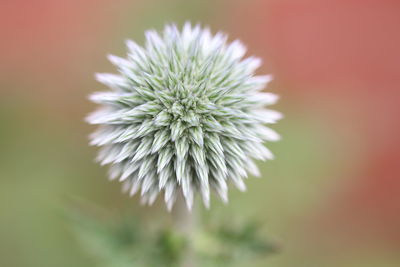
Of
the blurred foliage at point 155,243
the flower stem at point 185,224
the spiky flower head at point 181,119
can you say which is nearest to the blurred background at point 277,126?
the blurred foliage at point 155,243

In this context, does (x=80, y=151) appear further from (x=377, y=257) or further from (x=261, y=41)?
(x=377, y=257)

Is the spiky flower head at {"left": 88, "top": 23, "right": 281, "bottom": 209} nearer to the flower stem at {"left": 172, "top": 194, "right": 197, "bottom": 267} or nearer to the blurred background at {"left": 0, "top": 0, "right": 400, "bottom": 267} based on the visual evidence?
the flower stem at {"left": 172, "top": 194, "right": 197, "bottom": 267}

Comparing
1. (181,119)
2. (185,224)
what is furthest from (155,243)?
(181,119)

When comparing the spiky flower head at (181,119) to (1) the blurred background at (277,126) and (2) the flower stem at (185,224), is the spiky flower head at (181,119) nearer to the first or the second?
→ (2) the flower stem at (185,224)

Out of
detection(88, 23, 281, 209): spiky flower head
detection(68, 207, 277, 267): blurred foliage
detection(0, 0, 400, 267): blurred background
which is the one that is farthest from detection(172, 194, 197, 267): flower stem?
detection(0, 0, 400, 267): blurred background

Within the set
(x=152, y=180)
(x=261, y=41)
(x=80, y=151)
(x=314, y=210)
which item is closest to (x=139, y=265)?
(x=152, y=180)

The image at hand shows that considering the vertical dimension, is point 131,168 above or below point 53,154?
below

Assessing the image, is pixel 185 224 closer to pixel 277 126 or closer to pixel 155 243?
pixel 155 243
